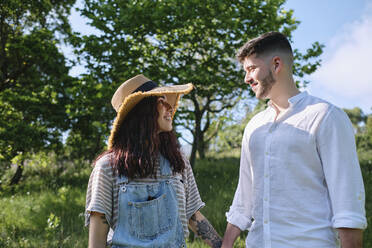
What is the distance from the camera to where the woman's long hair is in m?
2.33

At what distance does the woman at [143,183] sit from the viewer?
2.21 meters

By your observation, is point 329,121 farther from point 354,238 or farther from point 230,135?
point 230,135

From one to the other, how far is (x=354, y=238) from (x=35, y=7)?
12218 mm

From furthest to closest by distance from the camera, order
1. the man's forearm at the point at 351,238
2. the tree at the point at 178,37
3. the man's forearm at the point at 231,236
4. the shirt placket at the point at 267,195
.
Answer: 1. the tree at the point at 178,37
2. the man's forearm at the point at 231,236
3. the shirt placket at the point at 267,195
4. the man's forearm at the point at 351,238

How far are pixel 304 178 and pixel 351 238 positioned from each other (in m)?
0.45

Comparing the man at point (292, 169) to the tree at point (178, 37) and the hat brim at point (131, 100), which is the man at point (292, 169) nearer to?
the hat brim at point (131, 100)

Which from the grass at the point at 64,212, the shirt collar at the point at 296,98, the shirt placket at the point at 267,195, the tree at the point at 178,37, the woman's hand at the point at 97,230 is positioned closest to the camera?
the woman's hand at the point at 97,230

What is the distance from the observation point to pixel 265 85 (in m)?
2.46

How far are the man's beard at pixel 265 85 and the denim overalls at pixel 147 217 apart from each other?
102 cm

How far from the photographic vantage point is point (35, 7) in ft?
36.6

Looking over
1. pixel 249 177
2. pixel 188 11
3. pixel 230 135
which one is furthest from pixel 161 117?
pixel 230 135

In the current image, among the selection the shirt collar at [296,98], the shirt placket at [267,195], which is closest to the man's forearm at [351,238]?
the shirt placket at [267,195]

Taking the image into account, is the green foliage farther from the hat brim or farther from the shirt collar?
the shirt collar

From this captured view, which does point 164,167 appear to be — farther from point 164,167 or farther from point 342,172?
point 342,172
